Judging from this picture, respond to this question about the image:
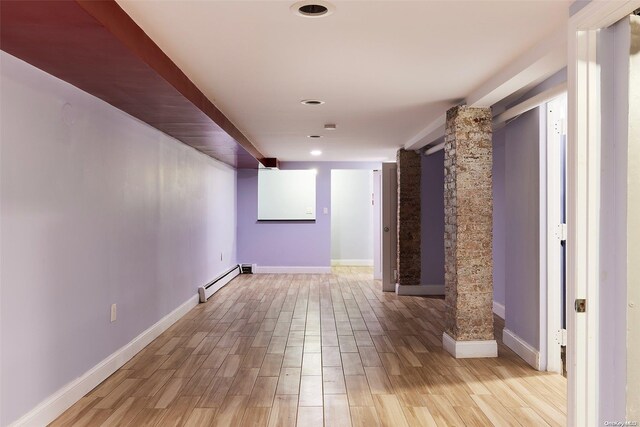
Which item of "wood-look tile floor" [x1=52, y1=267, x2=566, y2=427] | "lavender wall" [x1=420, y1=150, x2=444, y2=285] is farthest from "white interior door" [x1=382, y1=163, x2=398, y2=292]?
"wood-look tile floor" [x1=52, y1=267, x2=566, y2=427]

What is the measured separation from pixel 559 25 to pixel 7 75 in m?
2.73

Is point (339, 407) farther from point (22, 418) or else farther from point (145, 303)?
point (145, 303)

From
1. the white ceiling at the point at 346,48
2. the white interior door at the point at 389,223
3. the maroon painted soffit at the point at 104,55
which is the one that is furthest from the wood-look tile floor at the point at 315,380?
the white ceiling at the point at 346,48

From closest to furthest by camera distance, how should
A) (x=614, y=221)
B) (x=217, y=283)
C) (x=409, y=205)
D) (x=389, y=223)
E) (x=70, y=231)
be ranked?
1. (x=614, y=221)
2. (x=70, y=231)
3. (x=409, y=205)
4. (x=217, y=283)
5. (x=389, y=223)

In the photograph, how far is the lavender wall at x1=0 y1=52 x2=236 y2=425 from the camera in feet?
8.13

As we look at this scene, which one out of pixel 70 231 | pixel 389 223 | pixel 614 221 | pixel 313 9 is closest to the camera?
pixel 614 221

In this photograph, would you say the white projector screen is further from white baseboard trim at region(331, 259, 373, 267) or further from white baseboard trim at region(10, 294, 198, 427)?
white baseboard trim at region(10, 294, 198, 427)

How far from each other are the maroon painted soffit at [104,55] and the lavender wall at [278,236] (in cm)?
522

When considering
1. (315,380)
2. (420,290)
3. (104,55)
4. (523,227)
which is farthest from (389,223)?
(104,55)

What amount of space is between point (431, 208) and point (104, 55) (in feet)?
17.8

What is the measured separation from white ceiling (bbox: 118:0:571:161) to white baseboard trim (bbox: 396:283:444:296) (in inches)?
125

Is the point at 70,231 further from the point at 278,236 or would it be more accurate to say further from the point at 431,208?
the point at 278,236

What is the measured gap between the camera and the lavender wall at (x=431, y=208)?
277 inches

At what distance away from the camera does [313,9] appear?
2.24 metres
